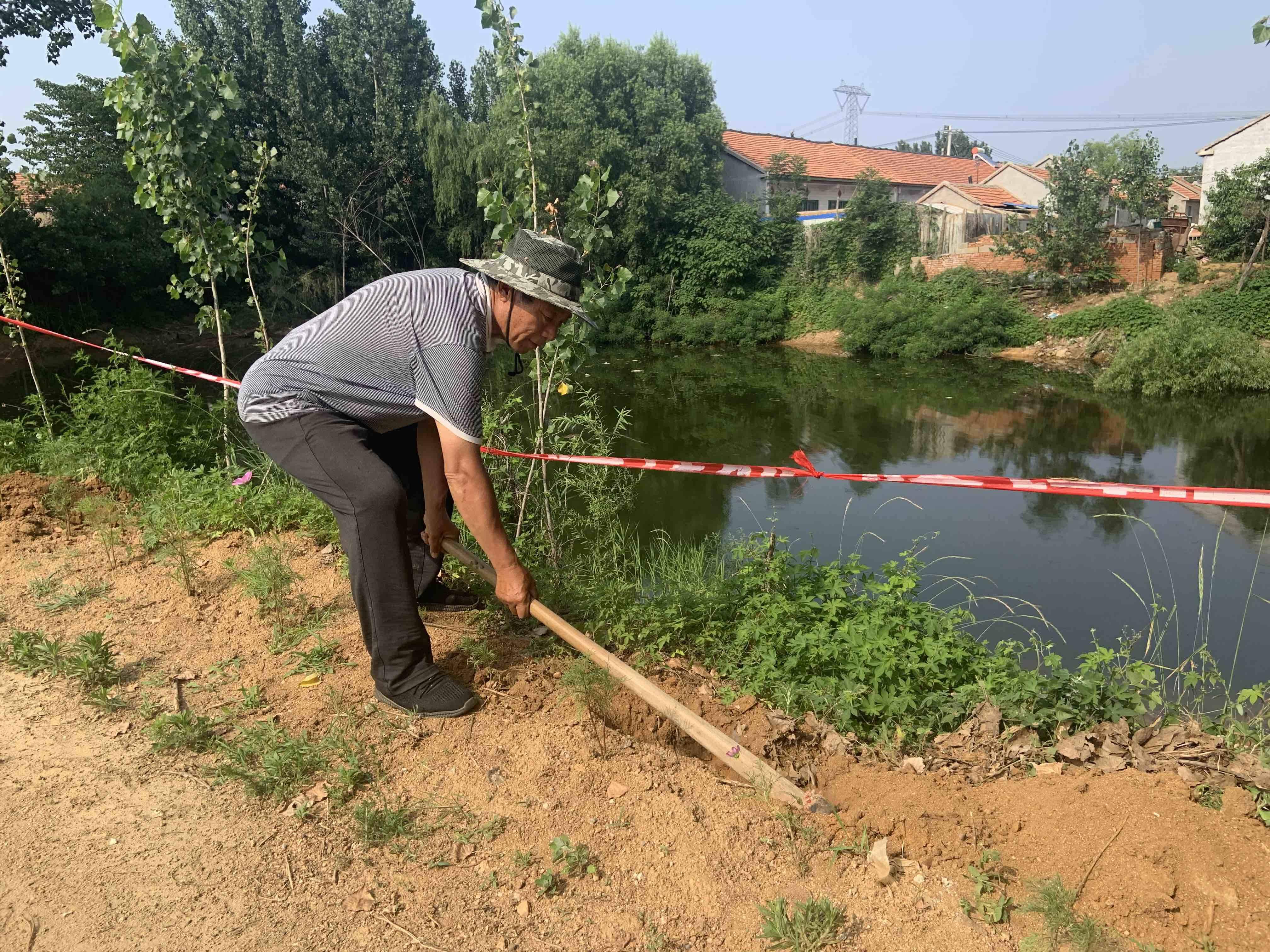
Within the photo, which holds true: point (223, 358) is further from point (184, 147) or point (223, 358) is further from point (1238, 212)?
point (1238, 212)

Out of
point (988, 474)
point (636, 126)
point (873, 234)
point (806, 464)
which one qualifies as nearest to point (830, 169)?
point (636, 126)

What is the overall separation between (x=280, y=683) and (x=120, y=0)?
4732 millimetres

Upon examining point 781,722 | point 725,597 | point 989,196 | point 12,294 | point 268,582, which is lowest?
point 781,722

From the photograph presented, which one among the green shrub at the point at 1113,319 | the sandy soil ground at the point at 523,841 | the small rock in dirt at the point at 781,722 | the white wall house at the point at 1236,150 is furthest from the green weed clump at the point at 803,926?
the white wall house at the point at 1236,150

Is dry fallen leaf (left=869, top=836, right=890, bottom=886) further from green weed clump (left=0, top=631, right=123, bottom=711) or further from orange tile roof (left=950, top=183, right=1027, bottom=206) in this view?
orange tile roof (left=950, top=183, right=1027, bottom=206)

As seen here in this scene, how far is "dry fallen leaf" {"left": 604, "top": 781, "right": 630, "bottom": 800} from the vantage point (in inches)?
103

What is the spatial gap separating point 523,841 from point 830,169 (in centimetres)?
3708

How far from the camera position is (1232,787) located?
2.58 meters

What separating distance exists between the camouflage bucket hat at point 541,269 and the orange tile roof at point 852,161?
31.8 m

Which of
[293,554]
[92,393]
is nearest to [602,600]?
[293,554]

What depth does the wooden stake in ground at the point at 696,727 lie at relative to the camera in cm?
262

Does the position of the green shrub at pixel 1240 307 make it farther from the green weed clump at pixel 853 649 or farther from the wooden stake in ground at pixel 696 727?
the wooden stake in ground at pixel 696 727

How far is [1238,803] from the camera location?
2.51m

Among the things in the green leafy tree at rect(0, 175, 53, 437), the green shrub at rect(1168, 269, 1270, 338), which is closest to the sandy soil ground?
the green leafy tree at rect(0, 175, 53, 437)
